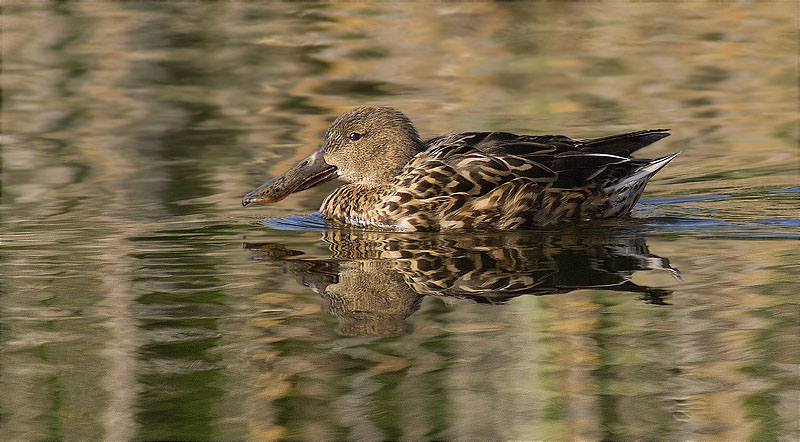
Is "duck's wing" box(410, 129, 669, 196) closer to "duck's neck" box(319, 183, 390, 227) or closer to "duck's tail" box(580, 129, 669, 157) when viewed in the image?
"duck's tail" box(580, 129, 669, 157)

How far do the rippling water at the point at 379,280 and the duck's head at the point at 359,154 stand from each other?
0.30 meters

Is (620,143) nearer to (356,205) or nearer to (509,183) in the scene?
(509,183)

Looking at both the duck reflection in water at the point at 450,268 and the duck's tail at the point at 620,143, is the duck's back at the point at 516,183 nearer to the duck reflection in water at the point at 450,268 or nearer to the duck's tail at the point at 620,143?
the duck's tail at the point at 620,143

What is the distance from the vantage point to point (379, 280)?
6688 millimetres

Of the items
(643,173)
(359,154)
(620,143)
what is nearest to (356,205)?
(359,154)

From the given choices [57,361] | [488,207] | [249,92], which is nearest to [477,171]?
[488,207]

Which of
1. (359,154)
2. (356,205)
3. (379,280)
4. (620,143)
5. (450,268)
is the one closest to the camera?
(379,280)

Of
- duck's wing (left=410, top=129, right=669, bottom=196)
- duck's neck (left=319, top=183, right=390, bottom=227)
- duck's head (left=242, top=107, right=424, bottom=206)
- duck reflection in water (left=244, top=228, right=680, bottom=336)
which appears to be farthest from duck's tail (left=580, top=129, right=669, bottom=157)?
duck's neck (left=319, top=183, right=390, bottom=227)

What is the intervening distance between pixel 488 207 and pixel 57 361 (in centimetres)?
356

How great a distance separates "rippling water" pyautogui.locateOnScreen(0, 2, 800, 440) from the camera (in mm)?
4746

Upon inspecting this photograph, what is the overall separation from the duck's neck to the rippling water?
153mm

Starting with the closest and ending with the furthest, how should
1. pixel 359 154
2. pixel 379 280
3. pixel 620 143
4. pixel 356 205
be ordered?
pixel 379 280, pixel 620 143, pixel 356 205, pixel 359 154

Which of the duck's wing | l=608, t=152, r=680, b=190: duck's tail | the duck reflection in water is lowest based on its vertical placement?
the duck reflection in water

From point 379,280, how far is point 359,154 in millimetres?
2516
